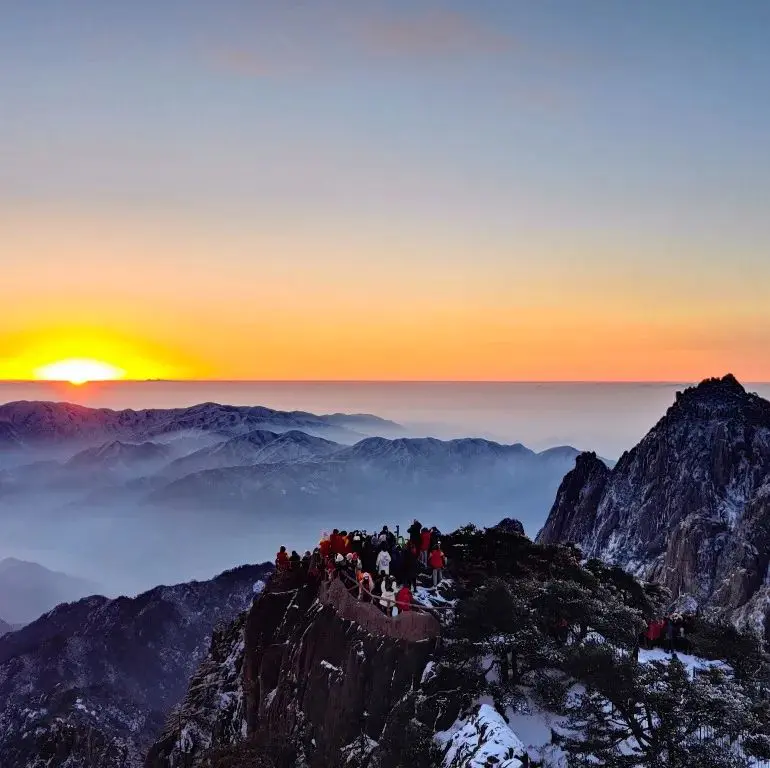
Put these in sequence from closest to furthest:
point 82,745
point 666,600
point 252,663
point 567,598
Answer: point 567,598
point 252,663
point 666,600
point 82,745

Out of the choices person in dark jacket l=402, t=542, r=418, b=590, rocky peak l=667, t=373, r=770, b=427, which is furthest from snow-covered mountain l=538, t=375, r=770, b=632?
person in dark jacket l=402, t=542, r=418, b=590

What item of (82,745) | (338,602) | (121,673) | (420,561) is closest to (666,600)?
(420,561)

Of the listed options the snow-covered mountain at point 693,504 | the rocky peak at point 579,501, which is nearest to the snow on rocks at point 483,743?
the snow-covered mountain at point 693,504

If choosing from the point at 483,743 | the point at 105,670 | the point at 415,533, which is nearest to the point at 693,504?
the point at 415,533

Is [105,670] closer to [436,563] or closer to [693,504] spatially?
[693,504]

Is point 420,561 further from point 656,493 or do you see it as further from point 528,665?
point 656,493

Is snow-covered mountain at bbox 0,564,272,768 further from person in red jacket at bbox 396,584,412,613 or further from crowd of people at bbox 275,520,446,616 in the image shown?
person in red jacket at bbox 396,584,412,613
